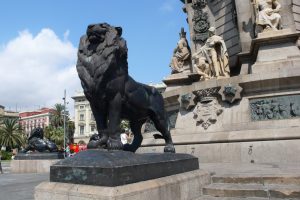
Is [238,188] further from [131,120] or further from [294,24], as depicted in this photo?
[294,24]

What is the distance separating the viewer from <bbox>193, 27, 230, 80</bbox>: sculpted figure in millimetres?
12922

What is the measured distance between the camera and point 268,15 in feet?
39.8

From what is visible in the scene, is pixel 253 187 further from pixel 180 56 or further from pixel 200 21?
pixel 200 21

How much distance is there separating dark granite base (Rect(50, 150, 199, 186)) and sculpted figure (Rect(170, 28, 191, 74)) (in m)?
12.6

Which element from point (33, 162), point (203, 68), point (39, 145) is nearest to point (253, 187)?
point (203, 68)

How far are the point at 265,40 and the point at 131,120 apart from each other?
24.7ft

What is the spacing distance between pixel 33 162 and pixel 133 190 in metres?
11.9

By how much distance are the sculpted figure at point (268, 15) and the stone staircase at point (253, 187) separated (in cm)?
728

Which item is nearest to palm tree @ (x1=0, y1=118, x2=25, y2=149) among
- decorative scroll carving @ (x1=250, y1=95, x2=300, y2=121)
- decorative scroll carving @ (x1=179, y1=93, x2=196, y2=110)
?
decorative scroll carving @ (x1=179, y1=93, x2=196, y2=110)

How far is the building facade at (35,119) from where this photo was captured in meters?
132

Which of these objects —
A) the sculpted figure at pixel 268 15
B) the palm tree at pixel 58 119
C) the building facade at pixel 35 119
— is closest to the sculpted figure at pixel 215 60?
the sculpted figure at pixel 268 15

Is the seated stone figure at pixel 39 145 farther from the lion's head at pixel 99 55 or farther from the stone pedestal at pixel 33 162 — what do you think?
the lion's head at pixel 99 55

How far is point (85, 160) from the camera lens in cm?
439

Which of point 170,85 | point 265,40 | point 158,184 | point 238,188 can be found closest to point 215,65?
point 265,40
